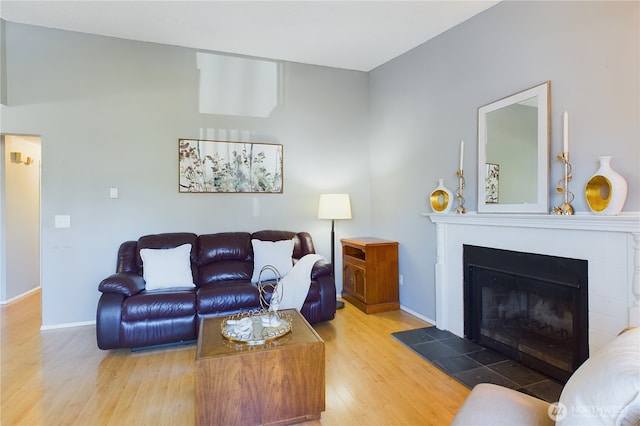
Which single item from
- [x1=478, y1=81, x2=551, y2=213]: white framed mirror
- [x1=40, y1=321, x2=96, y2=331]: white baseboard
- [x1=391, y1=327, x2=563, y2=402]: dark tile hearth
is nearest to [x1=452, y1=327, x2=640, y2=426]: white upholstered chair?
[x1=391, y1=327, x2=563, y2=402]: dark tile hearth

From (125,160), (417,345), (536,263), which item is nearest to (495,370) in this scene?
(417,345)

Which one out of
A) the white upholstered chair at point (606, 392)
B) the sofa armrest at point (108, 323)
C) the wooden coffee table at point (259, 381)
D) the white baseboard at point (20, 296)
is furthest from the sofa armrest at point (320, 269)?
the white baseboard at point (20, 296)

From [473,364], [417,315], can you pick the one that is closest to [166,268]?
[417,315]

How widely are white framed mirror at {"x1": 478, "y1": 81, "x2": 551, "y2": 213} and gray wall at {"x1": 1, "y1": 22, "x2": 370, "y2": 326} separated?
2221 millimetres

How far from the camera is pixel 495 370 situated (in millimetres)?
2400

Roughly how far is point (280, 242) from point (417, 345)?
1656 mm

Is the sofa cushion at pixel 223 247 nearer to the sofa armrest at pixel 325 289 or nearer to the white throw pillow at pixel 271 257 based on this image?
the white throw pillow at pixel 271 257

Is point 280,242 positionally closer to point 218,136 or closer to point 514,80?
point 218,136

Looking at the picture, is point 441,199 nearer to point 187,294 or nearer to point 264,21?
point 264,21

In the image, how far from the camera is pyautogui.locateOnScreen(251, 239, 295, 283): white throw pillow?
346cm

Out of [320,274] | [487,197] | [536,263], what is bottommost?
[320,274]

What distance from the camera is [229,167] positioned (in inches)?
153

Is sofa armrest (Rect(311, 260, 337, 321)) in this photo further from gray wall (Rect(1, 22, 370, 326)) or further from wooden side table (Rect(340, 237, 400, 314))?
gray wall (Rect(1, 22, 370, 326))

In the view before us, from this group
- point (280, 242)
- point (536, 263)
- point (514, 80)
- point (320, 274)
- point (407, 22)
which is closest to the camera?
point (536, 263)
